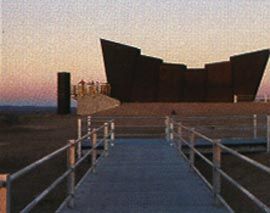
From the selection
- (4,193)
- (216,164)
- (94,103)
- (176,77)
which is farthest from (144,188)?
(94,103)

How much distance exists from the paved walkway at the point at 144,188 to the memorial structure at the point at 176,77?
35.6 meters

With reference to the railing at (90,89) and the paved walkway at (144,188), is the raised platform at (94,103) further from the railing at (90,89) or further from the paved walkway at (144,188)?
the paved walkway at (144,188)

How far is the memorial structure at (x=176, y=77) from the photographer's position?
52.6m

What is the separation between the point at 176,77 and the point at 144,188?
141 ft

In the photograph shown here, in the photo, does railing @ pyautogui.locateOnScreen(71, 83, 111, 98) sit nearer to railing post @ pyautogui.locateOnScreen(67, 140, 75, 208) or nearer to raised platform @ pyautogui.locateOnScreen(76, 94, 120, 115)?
raised platform @ pyautogui.locateOnScreen(76, 94, 120, 115)

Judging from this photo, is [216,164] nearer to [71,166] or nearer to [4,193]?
[71,166]

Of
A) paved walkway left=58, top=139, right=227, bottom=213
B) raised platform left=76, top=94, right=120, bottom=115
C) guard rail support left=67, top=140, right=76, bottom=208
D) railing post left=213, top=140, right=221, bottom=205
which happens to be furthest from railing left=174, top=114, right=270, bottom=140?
guard rail support left=67, top=140, right=76, bottom=208

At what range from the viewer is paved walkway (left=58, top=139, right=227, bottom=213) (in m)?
9.33

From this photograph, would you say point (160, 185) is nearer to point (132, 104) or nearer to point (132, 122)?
point (132, 122)

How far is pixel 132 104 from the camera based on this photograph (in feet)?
166

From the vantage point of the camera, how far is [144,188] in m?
11.4

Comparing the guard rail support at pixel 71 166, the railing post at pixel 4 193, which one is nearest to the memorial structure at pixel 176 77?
the guard rail support at pixel 71 166

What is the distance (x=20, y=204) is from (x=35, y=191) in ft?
8.10

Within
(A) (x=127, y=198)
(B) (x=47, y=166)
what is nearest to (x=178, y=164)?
(A) (x=127, y=198)
